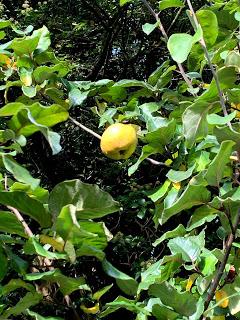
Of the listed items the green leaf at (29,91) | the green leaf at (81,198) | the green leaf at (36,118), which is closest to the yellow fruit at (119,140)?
the green leaf at (29,91)

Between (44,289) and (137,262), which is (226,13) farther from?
(137,262)

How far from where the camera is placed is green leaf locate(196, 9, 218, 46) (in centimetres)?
108

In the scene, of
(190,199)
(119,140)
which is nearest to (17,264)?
(190,199)

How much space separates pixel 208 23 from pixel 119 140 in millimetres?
282

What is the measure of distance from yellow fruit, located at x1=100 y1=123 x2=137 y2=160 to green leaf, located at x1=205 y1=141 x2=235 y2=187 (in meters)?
0.28

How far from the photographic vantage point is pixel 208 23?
1098 mm

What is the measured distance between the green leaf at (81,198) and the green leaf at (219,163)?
0.57 ft

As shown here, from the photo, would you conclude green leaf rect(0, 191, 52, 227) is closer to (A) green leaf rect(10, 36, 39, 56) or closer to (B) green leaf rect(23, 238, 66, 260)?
(B) green leaf rect(23, 238, 66, 260)

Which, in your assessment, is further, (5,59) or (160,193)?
(5,59)

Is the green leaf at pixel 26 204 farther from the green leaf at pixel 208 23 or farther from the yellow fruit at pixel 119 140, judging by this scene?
the green leaf at pixel 208 23

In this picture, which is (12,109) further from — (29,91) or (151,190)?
(151,190)

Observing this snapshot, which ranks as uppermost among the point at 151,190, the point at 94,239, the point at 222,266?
the point at 94,239

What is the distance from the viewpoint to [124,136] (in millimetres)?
1116

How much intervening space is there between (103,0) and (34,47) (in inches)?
127
